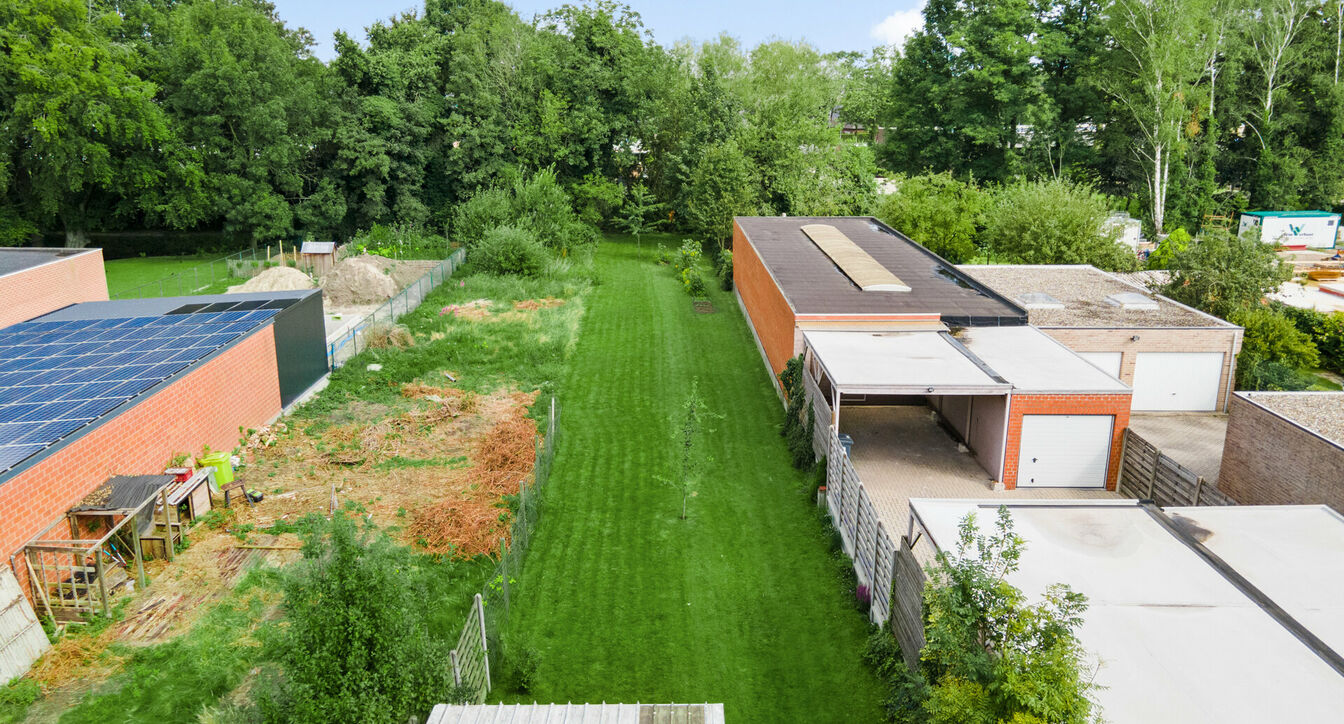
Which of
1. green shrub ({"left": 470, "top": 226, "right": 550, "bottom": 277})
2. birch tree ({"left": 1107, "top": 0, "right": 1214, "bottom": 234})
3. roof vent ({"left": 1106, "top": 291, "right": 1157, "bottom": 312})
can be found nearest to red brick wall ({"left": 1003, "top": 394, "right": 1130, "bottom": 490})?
roof vent ({"left": 1106, "top": 291, "right": 1157, "bottom": 312})

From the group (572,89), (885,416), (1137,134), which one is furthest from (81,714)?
(1137,134)

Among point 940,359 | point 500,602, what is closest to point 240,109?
point 940,359

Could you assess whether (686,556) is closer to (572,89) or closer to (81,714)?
(81,714)

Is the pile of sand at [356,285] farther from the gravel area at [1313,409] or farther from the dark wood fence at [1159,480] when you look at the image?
the gravel area at [1313,409]

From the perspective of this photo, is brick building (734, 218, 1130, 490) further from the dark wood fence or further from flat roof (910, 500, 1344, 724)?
flat roof (910, 500, 1344, 724)

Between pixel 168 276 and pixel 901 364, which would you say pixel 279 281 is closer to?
pixel 168 276
